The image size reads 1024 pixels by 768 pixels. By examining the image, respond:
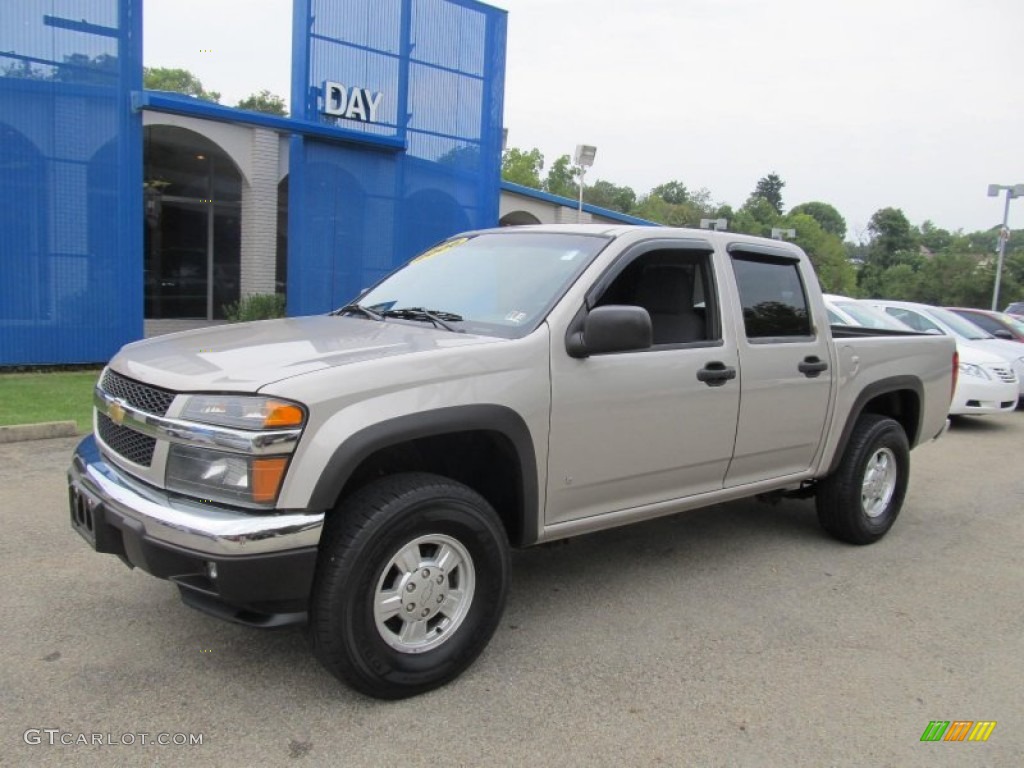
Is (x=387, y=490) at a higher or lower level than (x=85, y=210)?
lower

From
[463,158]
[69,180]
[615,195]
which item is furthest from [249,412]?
[615,195]

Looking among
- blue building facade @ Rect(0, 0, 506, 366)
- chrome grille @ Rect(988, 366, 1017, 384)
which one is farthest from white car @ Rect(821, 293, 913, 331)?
blue building facade @ Rect(0, 0, 506, 366)

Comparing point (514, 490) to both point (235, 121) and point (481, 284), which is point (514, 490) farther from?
point (235, 121)

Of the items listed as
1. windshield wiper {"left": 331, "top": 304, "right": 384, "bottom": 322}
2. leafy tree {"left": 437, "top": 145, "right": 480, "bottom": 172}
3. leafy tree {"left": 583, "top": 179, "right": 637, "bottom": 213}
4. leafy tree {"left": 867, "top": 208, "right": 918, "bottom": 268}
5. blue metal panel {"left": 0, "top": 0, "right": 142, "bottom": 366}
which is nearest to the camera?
windshield wiper {"left": 331, "top": 304, "right": 384, "bottom": 322}

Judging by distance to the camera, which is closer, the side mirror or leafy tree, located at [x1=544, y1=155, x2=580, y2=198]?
the side mirror

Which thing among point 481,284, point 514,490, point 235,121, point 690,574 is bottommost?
point 690,574

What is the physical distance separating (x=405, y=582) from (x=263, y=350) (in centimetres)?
108

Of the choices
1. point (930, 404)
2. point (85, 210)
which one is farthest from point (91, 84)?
point (930, 404)

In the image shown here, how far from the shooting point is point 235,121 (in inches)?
454

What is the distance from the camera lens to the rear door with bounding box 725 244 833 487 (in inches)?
175

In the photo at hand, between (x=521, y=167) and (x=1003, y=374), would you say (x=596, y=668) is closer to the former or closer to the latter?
(x=1003, y=374)

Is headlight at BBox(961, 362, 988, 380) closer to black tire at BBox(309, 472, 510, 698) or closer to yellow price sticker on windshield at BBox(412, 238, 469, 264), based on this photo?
yellow price sticker on windshield at BBox(412, 238, 469, 264)

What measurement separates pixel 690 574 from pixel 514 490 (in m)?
1.67

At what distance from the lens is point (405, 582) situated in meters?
3.12
